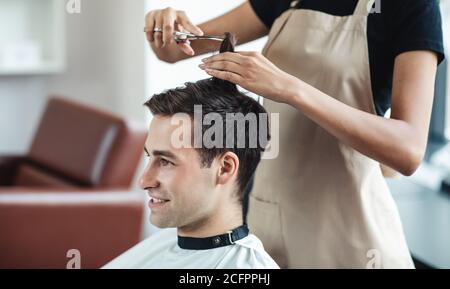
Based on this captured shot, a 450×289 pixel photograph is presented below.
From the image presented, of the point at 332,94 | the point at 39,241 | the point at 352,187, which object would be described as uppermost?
the point at 332,94

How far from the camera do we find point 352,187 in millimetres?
1060

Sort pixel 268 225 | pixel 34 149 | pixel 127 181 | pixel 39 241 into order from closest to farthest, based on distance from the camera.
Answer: pixel 268 225 → pixel 39 241 → pixel 127 181 → pixel 34 149

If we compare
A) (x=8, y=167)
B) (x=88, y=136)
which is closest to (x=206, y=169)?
(x=88, y=136)

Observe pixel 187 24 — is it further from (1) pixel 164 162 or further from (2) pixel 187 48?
(1) pixel 164 162

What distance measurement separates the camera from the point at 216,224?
109cm

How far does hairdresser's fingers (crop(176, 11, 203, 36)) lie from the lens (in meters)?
1.05

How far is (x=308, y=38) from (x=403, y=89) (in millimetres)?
162

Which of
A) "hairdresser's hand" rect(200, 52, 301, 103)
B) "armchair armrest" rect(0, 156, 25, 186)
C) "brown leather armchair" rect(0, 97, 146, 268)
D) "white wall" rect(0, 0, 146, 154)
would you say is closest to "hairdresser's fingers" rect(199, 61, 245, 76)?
"hairdresser's hand" rect(200, 52, 301, 103)

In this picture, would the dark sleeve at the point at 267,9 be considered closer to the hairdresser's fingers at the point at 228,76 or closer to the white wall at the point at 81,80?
the hairdresser's fingers at the point at 228,76

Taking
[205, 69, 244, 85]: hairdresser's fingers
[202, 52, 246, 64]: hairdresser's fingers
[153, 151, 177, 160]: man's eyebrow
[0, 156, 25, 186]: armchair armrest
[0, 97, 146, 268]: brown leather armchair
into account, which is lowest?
[0, 156, 25, 186]: armchair armrest

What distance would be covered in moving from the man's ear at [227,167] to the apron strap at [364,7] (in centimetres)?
26

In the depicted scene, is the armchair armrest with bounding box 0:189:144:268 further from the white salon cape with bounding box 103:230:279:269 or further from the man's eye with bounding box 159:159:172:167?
the man's eye with bounding box 159:159:172:167
